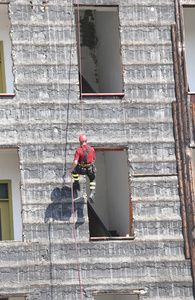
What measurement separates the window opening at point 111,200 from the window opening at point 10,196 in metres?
2.34

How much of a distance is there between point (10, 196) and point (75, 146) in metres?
2.68

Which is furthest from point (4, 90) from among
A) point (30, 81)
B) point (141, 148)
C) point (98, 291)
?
point (98, 291)

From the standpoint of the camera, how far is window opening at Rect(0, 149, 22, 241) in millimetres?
33500

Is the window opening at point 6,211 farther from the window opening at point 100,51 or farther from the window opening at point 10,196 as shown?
the window opening at point 100,51

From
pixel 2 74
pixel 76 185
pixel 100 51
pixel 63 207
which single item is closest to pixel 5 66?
pixel 2 74

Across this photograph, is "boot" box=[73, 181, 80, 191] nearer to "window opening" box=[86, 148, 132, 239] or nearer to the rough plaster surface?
the rough plaster surface

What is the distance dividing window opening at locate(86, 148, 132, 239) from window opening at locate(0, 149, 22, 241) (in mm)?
2337

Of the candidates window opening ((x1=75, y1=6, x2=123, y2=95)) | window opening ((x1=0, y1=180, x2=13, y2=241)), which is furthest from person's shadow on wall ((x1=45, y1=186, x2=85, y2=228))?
window opening ((x1=75, y1=6, x2=123, y2=95))

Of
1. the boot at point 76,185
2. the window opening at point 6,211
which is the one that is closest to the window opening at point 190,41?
the boot at point 76,185

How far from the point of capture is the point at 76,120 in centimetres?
3269

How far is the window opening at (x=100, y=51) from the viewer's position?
3553 centimetres

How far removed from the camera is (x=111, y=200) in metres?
36.7

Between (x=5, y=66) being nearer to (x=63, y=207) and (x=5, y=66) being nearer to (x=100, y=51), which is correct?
(x=100, y=51)

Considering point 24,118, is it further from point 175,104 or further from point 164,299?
point 164,299
